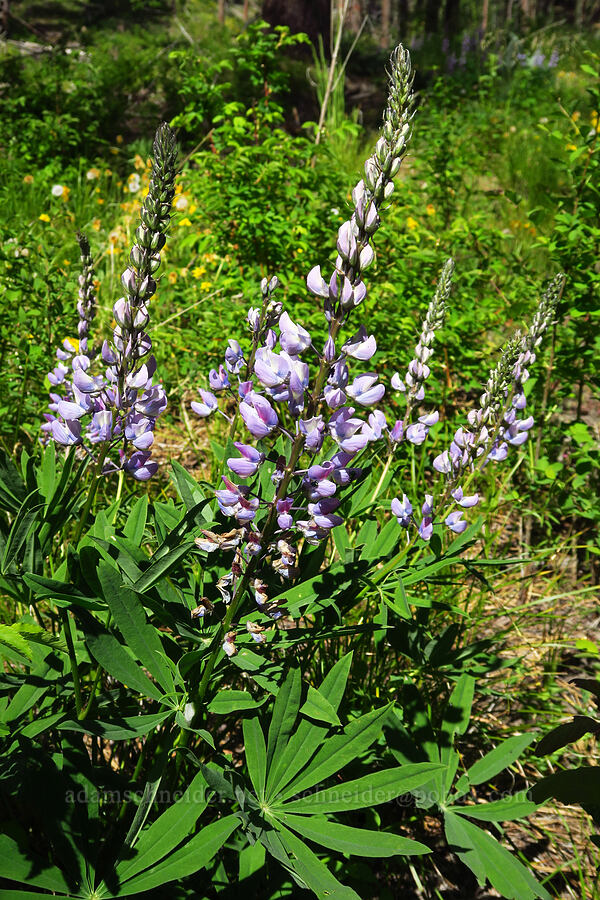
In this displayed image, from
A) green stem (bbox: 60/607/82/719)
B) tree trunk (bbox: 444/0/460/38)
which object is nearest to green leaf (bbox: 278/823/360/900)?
green stem (bbox: 60/607/82/719)

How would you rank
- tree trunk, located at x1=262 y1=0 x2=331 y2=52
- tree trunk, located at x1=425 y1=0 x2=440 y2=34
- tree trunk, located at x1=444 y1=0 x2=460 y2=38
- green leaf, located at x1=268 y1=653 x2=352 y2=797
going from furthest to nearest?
1. tree trunk, located at x1=425 y1=0 x2=440 y2=34
2. tree trunk, located at x1=444 y1=0 x2=460 y2=38
3. tree trunk, located at x1=262 y1=0 x2=331 y2=52
4. green leaf, located at x1=268 y1=653 x2=352 y2=797

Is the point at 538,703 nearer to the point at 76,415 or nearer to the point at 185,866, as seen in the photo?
the point at 185,866

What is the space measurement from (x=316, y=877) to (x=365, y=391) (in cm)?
80

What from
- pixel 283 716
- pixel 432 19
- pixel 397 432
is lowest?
pixel 283 716

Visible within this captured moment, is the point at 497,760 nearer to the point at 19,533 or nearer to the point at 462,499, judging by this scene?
the point at 462,499

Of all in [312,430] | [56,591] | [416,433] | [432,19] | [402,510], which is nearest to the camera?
[312,430]

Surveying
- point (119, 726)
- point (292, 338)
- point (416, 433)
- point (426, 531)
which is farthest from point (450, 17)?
point (119, 726)

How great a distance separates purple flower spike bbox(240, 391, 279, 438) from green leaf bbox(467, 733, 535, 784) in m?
1.03

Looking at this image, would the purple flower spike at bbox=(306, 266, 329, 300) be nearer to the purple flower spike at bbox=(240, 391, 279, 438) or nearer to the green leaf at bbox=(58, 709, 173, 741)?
the purple flower spike at bbox=(240, 391, 279, 438)

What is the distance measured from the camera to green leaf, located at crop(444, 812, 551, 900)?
1309 mm

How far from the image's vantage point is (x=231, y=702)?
129cm

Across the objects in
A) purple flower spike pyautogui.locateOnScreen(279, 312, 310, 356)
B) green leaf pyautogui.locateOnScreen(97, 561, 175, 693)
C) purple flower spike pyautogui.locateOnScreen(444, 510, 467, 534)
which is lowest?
purple flower spike pyautogui.locateOnScreen(444, 510, 467, 534)

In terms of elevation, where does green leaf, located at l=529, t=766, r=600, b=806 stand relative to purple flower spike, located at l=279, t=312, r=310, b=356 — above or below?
below

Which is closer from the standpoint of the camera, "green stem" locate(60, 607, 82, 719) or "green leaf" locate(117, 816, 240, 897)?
"green leaf" locate(117, 816, 240, 897)
